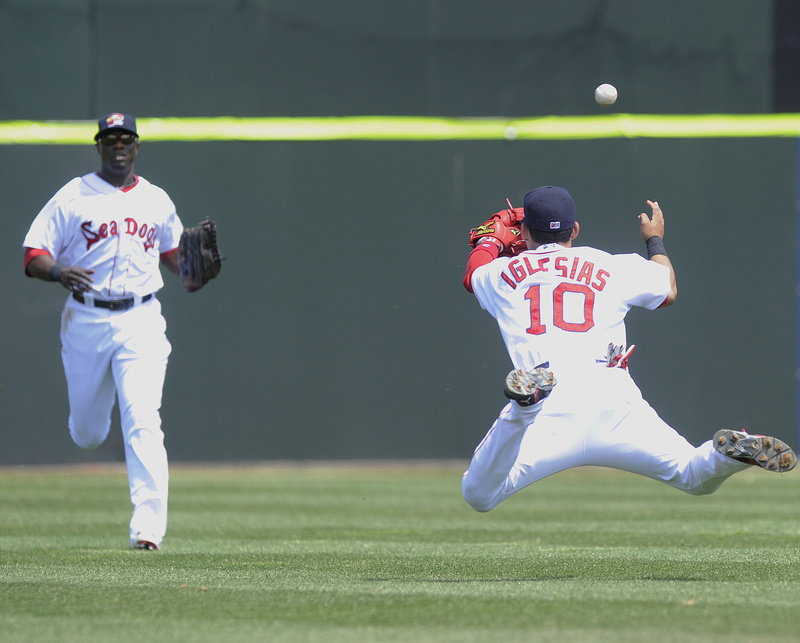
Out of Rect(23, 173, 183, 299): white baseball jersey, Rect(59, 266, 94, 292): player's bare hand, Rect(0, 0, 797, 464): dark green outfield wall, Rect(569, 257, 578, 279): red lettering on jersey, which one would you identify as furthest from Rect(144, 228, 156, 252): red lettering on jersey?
Rect(0, 0, 797, 464): dark green outfield wall

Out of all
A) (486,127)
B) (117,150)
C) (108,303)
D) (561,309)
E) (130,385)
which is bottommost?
(130,385)

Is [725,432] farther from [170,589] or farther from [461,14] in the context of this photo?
[461,14]

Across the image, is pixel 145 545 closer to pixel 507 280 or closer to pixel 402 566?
pixel 402 566

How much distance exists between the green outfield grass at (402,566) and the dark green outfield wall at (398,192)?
1.92m

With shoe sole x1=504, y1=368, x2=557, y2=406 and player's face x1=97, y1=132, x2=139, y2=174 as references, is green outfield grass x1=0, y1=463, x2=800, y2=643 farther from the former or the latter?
player's face x1=97, y1=132, x2=139, y2=174

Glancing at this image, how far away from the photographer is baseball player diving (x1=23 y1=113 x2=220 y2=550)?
6781 mm

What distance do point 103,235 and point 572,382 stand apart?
306cm

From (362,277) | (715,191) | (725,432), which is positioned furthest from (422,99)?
(725,432)

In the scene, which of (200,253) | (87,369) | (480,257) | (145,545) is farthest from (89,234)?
(480,257)

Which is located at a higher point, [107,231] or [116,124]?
[116,124]

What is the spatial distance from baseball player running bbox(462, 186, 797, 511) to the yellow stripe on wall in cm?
797

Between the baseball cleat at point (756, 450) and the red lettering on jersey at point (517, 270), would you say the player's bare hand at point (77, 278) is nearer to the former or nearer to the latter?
the red lettering on jersey at point (517, 270)

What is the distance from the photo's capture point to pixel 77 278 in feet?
21.8

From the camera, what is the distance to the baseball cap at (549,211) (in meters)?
5.50
